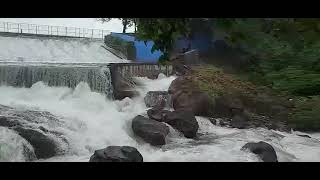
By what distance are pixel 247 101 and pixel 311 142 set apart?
3.68 meters

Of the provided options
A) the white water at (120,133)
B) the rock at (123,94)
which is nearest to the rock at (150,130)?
the white water at (120,133)

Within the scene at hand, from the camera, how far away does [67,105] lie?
15.0 metres

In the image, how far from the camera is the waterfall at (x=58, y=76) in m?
16.1

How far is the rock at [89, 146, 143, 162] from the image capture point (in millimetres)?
9366

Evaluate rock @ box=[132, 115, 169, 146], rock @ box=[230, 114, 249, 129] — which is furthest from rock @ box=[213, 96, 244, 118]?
rock @ box=[132, 115, 169, 146]

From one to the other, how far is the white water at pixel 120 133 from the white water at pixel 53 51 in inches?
220

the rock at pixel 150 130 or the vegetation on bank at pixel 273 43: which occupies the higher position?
the vegetation on bank at pixel 273 43

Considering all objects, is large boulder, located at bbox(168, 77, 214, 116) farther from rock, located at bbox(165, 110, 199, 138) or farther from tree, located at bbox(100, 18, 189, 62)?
tree, located at bbox(100, 18, 189, 62)

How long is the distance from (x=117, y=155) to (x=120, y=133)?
3.92 metres

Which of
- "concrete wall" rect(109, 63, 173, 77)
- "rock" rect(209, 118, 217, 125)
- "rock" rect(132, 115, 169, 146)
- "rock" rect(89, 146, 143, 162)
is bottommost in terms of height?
"rock" rect(209, 118, 217, 125)

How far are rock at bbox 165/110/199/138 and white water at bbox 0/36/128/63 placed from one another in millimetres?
8951

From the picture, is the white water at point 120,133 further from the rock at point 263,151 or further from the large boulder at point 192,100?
the large boulder at point 192,100
